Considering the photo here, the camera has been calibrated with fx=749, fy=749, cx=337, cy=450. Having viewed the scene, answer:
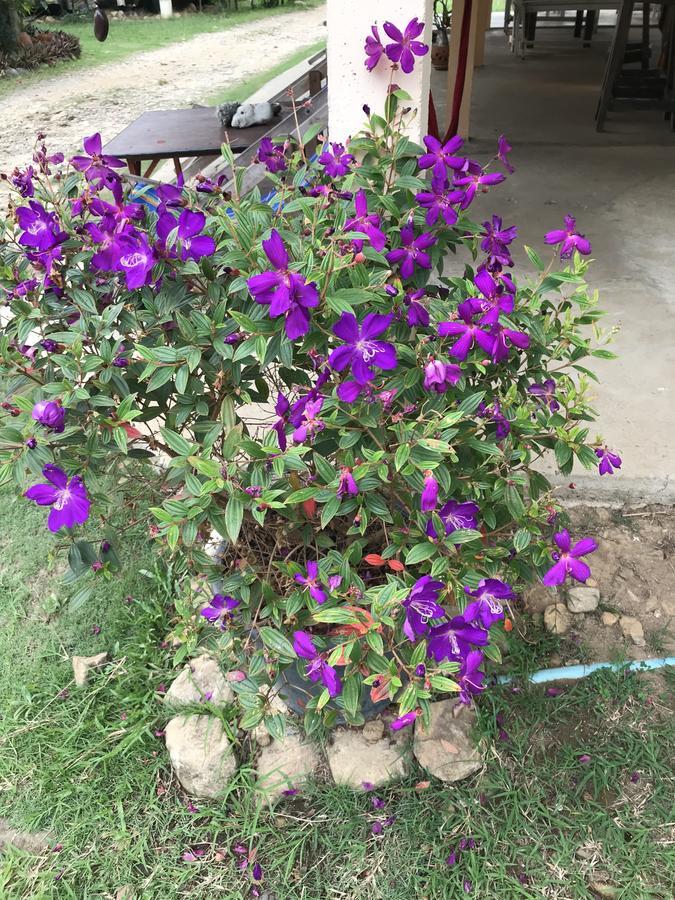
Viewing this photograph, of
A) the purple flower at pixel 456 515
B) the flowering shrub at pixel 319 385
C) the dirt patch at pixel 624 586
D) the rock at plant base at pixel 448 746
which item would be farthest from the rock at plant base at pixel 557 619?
the purple flower at pixel 456 515

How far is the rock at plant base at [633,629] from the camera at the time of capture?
1809 millimetres

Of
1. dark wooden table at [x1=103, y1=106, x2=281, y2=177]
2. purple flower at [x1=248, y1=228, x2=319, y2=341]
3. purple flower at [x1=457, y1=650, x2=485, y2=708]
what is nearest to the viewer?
purple flower at [x1=248, y1=228, x2=319, y2=341]

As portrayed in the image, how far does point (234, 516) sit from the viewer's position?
1179mm

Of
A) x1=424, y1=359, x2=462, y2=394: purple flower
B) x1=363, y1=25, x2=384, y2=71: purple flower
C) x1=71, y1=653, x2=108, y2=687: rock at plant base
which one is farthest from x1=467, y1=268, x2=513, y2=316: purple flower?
x1=71, y1=653, x2=108, y2=687: rock at plant base

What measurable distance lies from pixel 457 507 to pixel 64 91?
1027 centimetres

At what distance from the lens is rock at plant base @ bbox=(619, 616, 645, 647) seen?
5.93 feet

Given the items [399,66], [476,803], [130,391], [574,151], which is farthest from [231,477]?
[574,151]

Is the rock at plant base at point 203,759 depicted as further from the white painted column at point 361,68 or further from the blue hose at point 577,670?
the white painted column at point 361,68

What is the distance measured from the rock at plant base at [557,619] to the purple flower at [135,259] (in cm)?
126

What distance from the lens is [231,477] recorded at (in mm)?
1208

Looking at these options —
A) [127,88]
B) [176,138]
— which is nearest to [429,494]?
[176,138]

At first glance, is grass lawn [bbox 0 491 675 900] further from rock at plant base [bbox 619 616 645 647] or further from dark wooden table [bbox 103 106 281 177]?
dark wooden table [bbox 103 106 281 177]

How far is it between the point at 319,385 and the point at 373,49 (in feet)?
2.65

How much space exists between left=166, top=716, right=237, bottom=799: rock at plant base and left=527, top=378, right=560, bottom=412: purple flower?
98 cm
